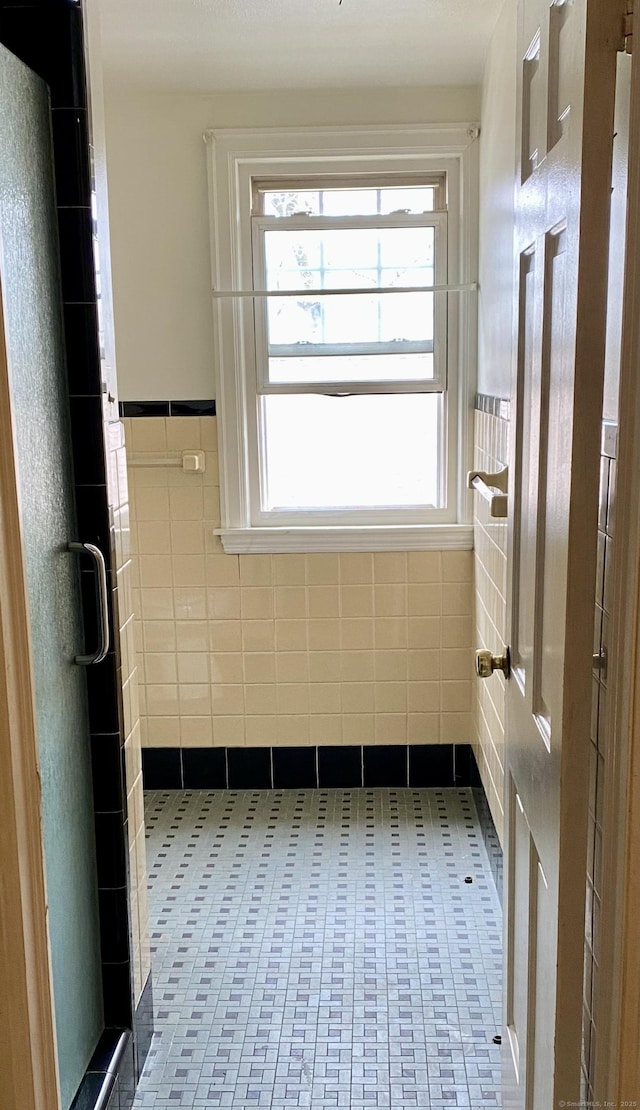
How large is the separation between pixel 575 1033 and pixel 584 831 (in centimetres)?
26

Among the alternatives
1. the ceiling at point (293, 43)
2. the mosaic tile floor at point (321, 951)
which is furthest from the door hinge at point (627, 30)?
the mosaic tile floor at point (321, 951)

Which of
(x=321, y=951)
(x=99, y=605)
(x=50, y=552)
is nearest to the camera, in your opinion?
(x=50, y=552)

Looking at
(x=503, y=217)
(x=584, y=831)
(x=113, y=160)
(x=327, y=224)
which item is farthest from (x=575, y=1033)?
(x=113, y=160)

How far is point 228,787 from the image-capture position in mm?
3588

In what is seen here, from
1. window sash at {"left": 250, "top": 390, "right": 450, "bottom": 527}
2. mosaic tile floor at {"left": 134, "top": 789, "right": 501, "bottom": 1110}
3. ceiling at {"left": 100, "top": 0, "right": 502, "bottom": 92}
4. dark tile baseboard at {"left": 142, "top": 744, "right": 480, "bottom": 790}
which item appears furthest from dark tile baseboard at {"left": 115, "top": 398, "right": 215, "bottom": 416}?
mosaic tile floor at {"left": 134, "top": 789, "right": 501, "bottom": 1110}

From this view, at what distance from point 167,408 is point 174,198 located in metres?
0.73

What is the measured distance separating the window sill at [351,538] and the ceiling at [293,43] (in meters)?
1.53

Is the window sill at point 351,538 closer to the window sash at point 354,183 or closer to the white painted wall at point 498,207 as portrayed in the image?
the white painted wall at point 498,207

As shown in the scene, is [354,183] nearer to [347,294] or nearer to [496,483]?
[347,294]

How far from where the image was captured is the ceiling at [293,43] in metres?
2.48

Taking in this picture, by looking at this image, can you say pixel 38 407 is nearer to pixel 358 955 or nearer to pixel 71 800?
pixel 71 800

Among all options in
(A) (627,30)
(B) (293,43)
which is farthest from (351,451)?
(A) (627,30)

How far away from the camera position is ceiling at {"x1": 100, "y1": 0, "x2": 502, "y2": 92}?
2479 millimetres

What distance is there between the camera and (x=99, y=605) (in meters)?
1.85
